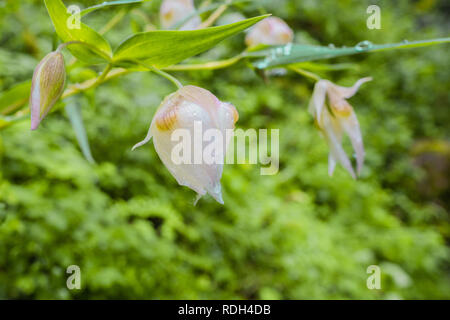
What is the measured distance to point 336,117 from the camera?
0.41 m

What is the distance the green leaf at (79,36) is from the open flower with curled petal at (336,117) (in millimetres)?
202

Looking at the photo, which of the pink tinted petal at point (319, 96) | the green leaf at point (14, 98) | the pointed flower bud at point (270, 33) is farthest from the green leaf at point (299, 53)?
the green leaf at point (14, 98)

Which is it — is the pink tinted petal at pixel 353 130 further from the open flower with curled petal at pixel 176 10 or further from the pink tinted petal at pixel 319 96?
the open flower with curled petal at pixel 176 10

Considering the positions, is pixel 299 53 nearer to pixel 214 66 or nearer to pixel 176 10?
pixel 214 66

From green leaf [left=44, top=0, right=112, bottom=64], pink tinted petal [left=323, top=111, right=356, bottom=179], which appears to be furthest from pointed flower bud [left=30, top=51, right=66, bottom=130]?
pink tinted petal [left=323, top=111, right=356, bottom=179]

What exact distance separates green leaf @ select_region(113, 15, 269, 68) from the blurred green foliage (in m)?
0.11

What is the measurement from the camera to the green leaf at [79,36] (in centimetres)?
30

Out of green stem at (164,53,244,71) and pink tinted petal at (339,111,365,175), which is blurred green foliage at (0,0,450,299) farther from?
pink tinted petal at (339,111,365,175)

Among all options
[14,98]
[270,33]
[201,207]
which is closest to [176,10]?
[270,33]

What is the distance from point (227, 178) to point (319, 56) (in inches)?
37.3

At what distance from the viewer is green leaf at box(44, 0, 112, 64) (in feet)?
0.98

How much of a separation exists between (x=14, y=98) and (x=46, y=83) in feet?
0.58
